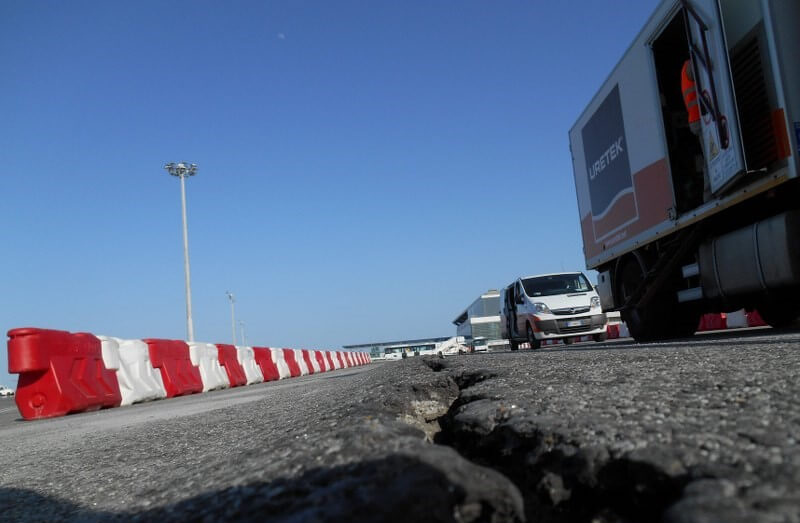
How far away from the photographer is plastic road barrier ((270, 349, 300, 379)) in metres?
17.2

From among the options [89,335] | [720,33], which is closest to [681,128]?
[720,33]

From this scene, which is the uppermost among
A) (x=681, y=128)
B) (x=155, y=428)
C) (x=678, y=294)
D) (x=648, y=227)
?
(x=681, y=128)

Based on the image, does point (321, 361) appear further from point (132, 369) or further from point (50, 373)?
point (50, 373)

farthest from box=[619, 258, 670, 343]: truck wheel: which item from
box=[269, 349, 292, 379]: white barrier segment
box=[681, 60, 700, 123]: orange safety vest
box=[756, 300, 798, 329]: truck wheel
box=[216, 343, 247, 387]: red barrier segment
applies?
box=[269, 349, 292, 379]: white barrier segment

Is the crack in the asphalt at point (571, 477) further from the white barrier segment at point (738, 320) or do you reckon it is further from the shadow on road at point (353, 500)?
the white barrier segment at point (738, 320)

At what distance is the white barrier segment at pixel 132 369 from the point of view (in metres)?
8.70

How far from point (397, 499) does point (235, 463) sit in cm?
97

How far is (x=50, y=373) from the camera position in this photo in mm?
7406

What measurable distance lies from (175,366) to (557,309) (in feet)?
27.8

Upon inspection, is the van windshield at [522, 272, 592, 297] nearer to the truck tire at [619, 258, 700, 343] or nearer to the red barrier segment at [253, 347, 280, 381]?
the truck tire at [619, 258, 700, 343]

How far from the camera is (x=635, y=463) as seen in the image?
127cm

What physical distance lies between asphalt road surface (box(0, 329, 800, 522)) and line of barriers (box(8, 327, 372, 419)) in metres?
4.90

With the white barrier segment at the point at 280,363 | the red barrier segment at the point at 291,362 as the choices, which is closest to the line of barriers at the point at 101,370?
the white barrier segment at the point at 280,363

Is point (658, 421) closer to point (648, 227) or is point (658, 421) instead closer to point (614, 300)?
point (648, 227)
